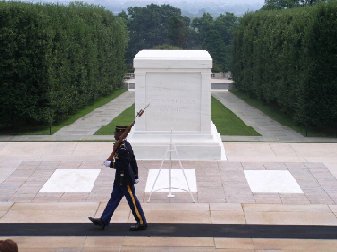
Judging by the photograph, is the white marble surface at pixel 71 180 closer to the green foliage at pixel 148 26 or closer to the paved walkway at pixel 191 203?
the paved walkway at pixel 191 203

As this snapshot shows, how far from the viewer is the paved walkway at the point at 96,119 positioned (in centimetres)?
2034

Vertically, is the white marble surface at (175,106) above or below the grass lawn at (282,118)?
above

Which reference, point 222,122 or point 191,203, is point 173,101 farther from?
Result: point 222,122

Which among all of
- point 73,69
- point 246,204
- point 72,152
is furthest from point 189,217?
point 73,69

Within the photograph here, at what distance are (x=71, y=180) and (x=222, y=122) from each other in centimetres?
1070

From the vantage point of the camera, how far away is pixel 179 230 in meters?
9.37

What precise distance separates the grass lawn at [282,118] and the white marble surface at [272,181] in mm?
6952

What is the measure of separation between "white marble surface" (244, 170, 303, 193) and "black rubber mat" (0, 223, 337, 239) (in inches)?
88.6

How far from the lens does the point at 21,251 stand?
8555mm

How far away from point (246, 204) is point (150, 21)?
231 feet

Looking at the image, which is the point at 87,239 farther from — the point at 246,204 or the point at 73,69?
the point at 73,69

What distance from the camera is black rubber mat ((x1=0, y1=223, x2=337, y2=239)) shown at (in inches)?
361

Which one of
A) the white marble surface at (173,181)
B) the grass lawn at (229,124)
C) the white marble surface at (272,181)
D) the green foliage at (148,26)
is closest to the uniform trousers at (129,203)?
the white marble surface at (173,181)

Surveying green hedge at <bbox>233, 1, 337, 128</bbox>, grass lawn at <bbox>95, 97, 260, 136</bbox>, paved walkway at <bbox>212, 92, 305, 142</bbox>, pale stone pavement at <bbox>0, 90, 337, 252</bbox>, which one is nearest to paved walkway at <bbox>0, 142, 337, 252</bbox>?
pale stone pavement at <bbox>0, 90, 337, 252</bbox>
